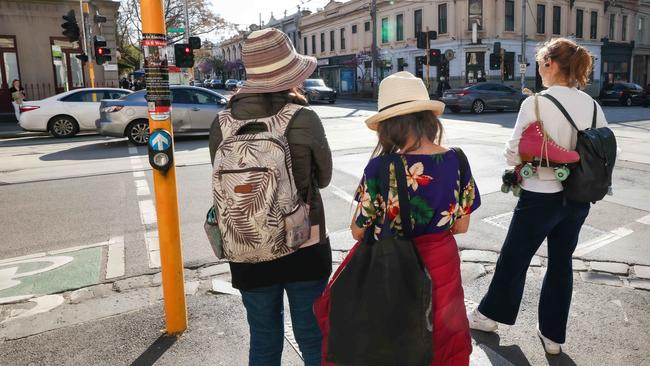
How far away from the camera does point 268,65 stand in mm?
2248

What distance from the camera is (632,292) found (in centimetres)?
408

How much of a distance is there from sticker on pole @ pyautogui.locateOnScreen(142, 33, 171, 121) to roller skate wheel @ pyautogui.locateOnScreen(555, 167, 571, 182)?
226 centimetres

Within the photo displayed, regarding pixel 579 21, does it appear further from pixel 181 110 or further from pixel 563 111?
pixel 563 111

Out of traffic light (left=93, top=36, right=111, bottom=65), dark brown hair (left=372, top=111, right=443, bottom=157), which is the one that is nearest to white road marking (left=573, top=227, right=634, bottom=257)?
dark brown hair (left=372, top=111, right=443, bottom=157)

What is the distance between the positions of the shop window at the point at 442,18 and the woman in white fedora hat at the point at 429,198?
36487 millimetres

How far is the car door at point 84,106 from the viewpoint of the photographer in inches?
598

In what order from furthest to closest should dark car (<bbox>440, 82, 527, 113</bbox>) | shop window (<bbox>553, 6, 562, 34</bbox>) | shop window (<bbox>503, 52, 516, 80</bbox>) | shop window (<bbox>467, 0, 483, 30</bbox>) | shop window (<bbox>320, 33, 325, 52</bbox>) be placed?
shop window (<bbox>320, 33, 325, 52</bbox>), shop window (<bbox>553, 6, 562, 34</bbox>), shop window (<bbox>503, 52, 516, 80</bbox>), shop window (<bbox>467, 0, 483, 30</bbox>), dark car (<bbox>440, 82, 527, 113</bbox>)

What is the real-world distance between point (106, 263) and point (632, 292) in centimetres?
452

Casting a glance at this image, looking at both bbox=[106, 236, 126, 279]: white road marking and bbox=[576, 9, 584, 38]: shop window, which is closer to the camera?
bbox=[106, 236, 126, 279]: white road marking

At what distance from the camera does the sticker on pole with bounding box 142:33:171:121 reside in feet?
10.1

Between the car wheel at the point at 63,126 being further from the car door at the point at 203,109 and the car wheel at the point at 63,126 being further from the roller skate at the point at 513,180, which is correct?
the roller skate at the point at 513,180

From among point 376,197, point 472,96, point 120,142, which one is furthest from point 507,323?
point 472,96

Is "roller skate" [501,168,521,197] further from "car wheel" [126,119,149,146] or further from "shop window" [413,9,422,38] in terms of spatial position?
"shop window" [413,9,422,38]

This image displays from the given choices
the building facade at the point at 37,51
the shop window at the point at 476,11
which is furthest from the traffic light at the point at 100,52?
the shop window at the point at 476,11
